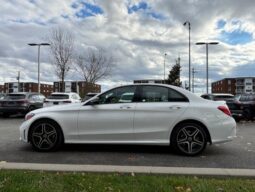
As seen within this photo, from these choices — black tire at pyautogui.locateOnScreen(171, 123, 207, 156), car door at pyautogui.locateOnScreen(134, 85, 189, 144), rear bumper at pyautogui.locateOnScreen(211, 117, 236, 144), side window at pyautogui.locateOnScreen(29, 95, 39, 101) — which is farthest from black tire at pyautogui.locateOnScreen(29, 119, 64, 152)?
side window at pyautogui.locateOnScreen(29, 95, 39, 101)

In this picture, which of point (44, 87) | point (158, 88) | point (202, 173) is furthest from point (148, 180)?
point (44, 87)

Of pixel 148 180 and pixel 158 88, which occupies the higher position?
pixel 158 88

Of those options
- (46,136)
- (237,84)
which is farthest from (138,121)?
(237,84)

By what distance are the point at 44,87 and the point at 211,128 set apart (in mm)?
123019

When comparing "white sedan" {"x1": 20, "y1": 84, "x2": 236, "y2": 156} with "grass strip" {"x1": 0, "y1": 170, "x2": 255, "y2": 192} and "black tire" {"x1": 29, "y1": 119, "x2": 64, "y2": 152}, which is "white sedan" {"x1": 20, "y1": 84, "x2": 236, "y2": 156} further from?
"grass strip" {"x1": 0, "y1": 170, "x2": 255, "y2": 192}

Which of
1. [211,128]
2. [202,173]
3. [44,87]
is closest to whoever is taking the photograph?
[202,173]

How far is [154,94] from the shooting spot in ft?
27.6

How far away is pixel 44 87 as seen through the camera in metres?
128

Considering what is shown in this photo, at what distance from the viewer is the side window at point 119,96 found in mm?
8375

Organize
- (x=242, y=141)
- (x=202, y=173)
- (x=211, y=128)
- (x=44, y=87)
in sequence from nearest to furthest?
(x=202, y=173) → (x=211, y=128) → (x=242, y=141) → (x=44, y=87)

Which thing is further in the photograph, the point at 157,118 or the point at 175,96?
the point at 175,96

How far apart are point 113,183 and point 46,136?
342 centimetres

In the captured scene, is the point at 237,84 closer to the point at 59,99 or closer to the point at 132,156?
the point at 59,99

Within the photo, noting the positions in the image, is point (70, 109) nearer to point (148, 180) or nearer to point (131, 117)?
point (131, 117)
